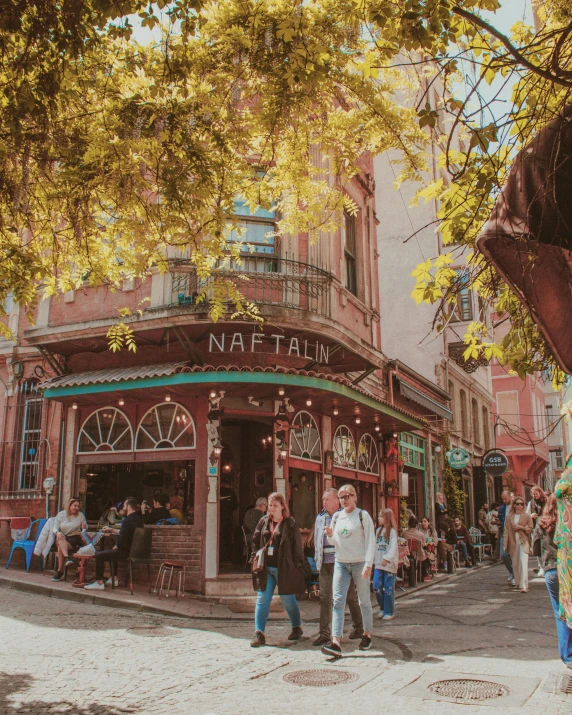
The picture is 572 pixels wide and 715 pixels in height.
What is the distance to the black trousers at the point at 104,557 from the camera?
38.2ft

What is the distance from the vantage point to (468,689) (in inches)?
236

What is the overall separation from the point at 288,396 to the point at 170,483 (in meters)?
5.08

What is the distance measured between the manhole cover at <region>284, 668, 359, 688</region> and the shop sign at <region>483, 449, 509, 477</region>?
61.4ft

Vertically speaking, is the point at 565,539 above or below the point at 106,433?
below

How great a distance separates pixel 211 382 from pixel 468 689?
281 inches

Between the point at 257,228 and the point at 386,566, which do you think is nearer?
the point at 386,566

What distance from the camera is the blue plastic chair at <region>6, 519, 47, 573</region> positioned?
13805 mm

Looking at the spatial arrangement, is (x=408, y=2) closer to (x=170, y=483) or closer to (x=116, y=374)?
(x=116, y=374)

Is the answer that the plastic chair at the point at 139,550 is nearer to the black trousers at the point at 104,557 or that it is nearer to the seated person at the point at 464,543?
the black trousers at the point at 104,557

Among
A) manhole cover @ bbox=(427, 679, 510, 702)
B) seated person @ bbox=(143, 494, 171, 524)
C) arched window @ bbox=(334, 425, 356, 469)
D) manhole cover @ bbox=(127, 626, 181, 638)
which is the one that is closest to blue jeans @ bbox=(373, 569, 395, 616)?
manhole cover @ bbox=(127, 626, 181, 638)

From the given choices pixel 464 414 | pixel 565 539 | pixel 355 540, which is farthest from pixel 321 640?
pixel 464 414

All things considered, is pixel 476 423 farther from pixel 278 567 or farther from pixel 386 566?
pixel 278 567

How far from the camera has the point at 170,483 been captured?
16875 mm

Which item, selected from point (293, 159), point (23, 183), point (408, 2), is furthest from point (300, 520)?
point (408, 2)
